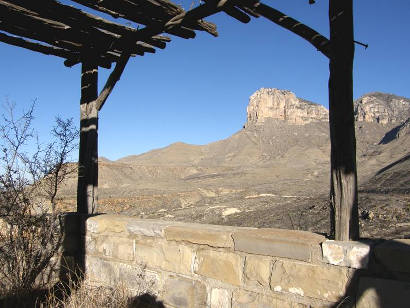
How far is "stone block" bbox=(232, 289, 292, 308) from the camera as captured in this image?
2547 millimetres

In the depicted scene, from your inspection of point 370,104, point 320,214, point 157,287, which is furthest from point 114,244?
point 370,104

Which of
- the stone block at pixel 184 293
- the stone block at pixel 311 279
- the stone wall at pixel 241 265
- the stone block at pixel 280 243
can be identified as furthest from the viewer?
the stone block at pixel 184 293

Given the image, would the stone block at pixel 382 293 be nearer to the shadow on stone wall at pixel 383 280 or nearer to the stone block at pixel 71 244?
the shadow on stone wall at pixel 383 280

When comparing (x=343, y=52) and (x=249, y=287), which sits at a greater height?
(x=343, y=52)

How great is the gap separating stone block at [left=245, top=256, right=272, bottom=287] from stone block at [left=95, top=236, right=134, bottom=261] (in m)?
1.21

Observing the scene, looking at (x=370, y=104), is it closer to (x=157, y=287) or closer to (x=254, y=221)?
(x=254, y=221)

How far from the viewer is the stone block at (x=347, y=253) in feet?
7.40

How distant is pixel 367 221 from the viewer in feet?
37.9

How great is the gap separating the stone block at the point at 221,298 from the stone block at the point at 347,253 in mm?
832

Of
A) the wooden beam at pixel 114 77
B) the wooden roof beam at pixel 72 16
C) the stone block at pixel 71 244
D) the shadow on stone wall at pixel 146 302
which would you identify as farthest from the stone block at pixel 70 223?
the wooden roof beam at pixel 72 16

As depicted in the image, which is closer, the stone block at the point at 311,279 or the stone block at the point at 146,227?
the stone block at the point at 311,279

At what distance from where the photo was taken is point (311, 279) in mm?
2434

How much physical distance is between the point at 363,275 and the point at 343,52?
4.83 feet

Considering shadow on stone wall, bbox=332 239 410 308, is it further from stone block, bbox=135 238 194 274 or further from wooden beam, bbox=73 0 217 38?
wooden beam, bbox=73 0 217 38
